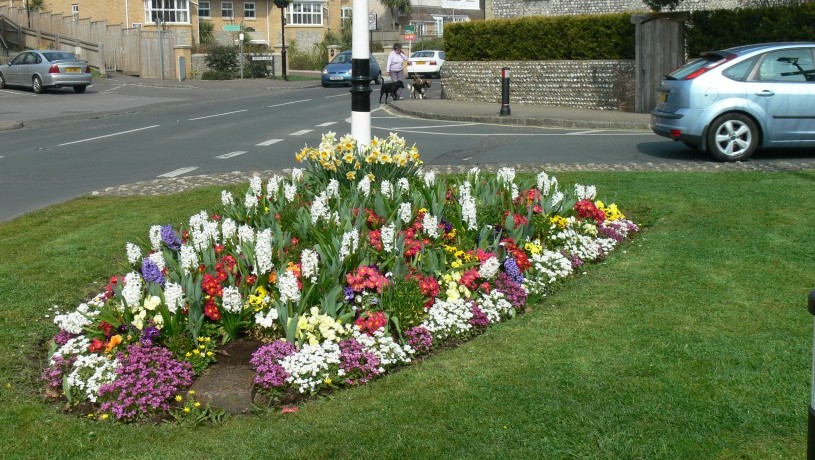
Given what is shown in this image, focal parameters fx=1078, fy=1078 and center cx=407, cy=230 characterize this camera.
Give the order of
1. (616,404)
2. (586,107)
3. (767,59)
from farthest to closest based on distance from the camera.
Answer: (586,107) < (767,59) < (616,404)

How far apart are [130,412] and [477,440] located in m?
1.65

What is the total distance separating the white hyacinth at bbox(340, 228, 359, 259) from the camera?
21.2 feet

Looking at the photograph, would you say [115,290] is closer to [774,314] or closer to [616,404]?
[616,404]

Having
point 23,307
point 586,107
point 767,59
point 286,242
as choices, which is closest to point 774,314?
point 286,242

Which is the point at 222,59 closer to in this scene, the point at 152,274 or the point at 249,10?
the point at 249,10

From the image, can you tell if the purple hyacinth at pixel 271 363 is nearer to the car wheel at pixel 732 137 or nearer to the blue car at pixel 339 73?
the car wheel at pixel 732 137

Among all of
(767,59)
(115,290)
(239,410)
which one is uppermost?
(767,59)

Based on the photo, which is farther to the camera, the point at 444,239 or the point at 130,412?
the point at 444,239

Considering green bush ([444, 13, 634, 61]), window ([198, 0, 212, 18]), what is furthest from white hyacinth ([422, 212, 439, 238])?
window ([198, 0, 212, 18])

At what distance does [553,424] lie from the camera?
4641mm

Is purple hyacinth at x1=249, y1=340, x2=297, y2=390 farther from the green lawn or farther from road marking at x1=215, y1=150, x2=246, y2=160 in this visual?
road marking at x1=215, y1=150, x2=246, y2=160

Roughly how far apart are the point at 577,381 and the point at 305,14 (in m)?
70.7

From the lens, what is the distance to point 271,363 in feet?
17.4

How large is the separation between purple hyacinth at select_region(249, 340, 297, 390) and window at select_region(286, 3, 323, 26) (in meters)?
69.4
